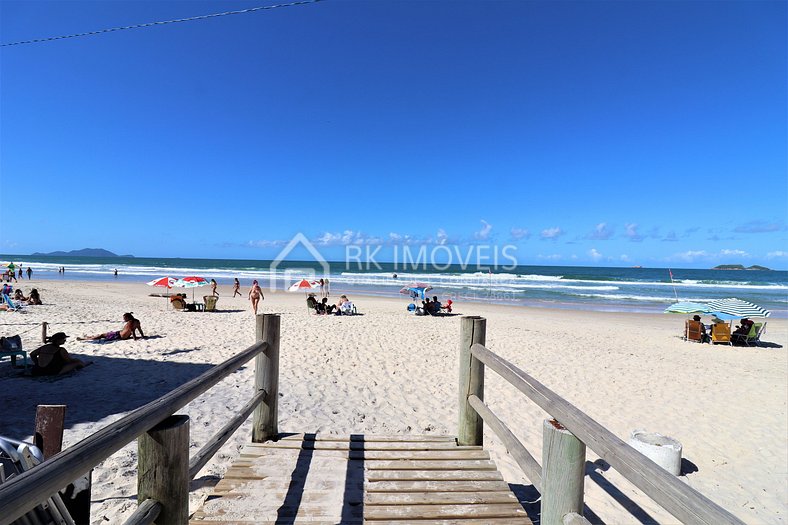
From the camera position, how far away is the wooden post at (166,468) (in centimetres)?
→ 151

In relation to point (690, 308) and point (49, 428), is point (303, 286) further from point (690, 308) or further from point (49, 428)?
point (49, 428)

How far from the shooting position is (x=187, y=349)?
851 cm

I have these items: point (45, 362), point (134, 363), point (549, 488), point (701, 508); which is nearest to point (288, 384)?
point (134, 363)

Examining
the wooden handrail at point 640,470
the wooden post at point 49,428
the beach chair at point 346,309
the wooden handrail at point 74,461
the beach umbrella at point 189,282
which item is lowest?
the beach chair at point 346,309

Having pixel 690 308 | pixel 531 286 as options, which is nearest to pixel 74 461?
pixel 690 308

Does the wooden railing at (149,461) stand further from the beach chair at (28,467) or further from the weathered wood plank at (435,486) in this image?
the weathered wood plank at (435,486)

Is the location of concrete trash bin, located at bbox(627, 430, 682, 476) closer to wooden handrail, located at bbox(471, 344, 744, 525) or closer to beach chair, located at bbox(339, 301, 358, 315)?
wooden handrail, located at bbox(471, 344, 744, 525)

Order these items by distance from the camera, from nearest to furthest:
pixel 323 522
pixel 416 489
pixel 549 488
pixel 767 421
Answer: pixel 549 488
pixel 323 522
pixel 416 489
pixel 767 421

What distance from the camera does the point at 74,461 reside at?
1.02 meters

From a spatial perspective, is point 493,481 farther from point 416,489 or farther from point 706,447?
point 706,447

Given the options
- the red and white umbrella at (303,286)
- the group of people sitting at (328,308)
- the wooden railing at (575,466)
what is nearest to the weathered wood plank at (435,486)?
the wooden railing at (575,466)

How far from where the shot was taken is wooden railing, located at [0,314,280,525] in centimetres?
89

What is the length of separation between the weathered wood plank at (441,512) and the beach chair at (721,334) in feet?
42.9

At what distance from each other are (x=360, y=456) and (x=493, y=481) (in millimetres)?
1011
